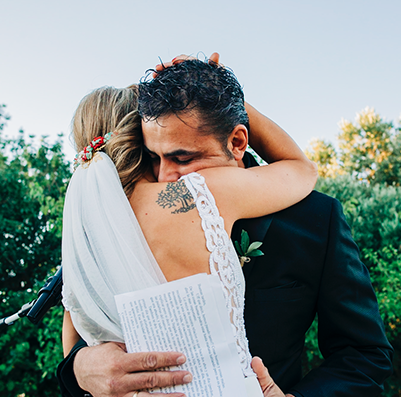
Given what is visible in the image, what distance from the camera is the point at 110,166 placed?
1587 millimetres

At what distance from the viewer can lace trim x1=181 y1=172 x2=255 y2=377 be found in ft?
4.24

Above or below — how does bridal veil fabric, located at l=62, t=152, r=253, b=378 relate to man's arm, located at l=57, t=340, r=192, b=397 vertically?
above

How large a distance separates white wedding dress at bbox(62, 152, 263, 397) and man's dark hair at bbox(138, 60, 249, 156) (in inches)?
13.4

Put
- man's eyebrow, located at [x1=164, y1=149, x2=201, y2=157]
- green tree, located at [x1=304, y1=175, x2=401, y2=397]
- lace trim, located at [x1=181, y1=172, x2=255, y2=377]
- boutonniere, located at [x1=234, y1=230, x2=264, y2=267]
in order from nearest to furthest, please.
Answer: lace trim, located at [x1=181, y1=172, x2=255, y2=377] < boutonniere, located at [x1=234, y1=230, x2=264, y2=267] < man's eyebrow, located at [x1=164, y1=149, x2=201, y2=157] < green tree, located at [x1=304, y1=175, x2=401, y2=397]

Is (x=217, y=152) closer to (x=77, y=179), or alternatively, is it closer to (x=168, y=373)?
(x=77, y=179)

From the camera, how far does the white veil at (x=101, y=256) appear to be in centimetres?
134

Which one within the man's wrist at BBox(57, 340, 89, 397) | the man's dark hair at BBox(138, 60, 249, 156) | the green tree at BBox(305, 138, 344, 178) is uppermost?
the man's dark hair at BBox(138, 60, 249, 156)

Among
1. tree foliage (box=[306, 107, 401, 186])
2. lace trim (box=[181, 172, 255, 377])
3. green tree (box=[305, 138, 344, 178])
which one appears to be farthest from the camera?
green tree (box=[305, 138, 344, 178])

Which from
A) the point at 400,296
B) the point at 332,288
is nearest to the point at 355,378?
the point at 332,288

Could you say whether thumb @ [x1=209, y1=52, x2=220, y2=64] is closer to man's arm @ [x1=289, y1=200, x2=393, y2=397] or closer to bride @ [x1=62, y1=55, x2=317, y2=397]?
bride @ [x1=62, y1=55, x2=317, y2=397]

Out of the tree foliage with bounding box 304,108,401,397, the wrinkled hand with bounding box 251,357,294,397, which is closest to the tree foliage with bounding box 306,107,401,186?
the tree foliage with bounding box 304,108,401,397

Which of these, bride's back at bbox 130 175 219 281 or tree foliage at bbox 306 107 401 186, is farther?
tree foliage at bbox 306 107 401 186

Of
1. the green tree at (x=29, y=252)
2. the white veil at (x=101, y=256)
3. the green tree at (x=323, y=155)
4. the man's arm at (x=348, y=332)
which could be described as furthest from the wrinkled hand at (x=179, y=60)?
the green tree at (x=323, y=155)

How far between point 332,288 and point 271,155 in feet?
2.66
